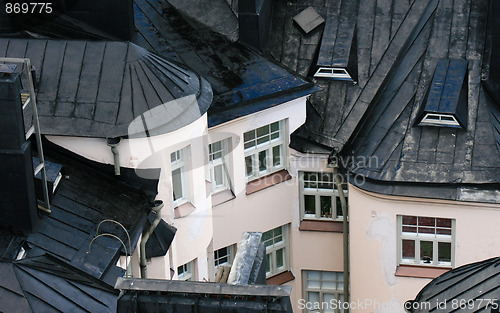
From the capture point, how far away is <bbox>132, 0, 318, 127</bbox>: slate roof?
44.3m

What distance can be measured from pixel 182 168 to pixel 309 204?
9219 millimetres

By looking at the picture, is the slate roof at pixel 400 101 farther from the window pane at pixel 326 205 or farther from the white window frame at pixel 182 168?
the white window frame at pixel 182 168

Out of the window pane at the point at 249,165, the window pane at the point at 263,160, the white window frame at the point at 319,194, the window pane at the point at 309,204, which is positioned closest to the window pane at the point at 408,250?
the white window frame at the point at 319,194

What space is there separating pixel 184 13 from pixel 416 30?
734cm

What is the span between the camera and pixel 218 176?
4531 cm

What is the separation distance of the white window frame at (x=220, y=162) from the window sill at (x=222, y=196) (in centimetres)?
13

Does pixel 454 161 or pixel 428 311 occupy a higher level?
pixel 454 161

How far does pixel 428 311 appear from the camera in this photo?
110ft

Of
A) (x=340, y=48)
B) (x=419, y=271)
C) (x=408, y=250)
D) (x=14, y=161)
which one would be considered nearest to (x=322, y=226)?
(x=408, y=250)

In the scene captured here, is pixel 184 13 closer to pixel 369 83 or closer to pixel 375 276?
pixel 369 83

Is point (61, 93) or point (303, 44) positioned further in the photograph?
point (303, 44)

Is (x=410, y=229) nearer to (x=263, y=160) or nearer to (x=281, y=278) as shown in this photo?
(x=263, y=160)

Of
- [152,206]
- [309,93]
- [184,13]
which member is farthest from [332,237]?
[152,206]

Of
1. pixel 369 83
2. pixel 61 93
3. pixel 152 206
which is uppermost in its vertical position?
pixel 369 83
